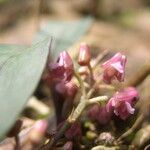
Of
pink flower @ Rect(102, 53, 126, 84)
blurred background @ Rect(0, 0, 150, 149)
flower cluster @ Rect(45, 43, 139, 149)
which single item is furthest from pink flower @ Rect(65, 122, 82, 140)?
blurred background @ Rect(0, 0, 150, 149)

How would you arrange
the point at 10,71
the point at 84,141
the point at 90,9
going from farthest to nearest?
the point at 90,9
the point at 84,141
the point at 10,71

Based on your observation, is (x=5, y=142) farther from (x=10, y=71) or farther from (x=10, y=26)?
(x=10, y=26)

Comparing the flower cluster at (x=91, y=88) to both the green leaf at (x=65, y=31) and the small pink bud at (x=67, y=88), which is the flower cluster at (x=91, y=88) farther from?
the green leaf at (x=65, y=31)

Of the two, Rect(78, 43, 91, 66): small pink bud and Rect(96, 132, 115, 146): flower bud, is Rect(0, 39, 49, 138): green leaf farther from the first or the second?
Rect(96, 132, 115, 146): flower bud

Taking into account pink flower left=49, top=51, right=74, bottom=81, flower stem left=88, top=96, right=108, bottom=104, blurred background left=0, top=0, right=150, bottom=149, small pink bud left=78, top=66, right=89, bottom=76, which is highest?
pink flower left=49, top=51, right=74, bottom=81

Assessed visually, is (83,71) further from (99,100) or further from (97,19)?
(97,19)

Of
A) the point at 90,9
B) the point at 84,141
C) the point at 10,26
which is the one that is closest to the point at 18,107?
the point at 84,141

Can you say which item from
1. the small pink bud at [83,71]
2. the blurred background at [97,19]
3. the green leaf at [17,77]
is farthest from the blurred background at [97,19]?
the green leaf at [17,77]
